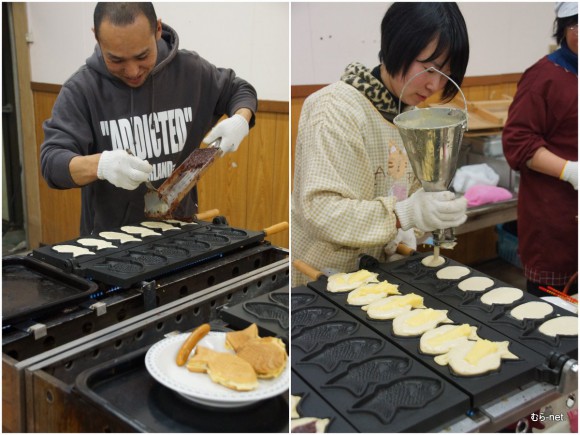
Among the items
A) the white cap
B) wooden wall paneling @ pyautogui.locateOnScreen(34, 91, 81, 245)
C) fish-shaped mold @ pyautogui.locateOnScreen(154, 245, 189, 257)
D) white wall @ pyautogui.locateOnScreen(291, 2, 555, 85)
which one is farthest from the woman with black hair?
wooden wall paneling @ pyautogui.locateOnScreen(34, 91, 81, 245)

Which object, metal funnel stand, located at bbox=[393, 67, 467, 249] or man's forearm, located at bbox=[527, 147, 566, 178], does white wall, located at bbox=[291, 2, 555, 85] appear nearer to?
man's forearm, located at bbox=[527, 147, 566, 178]

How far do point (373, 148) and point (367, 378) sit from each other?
76 cm

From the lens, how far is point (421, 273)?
4.89ft

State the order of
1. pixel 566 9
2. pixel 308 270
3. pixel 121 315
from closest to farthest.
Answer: pixel 121 315 < pixel 308 270 < pixel 566 9

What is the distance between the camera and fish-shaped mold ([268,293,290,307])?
135 cm

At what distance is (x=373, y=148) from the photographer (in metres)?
1.63

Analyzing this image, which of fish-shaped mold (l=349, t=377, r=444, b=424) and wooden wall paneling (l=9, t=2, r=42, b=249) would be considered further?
wooden wall paneling (l=9, t=2, r=42, b=249)

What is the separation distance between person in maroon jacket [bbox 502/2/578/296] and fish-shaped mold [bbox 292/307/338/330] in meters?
1.23

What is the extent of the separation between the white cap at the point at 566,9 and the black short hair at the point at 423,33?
0.75 m

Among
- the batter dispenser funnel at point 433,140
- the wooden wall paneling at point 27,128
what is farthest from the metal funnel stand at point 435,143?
the wooden wall paneling at point 27,128

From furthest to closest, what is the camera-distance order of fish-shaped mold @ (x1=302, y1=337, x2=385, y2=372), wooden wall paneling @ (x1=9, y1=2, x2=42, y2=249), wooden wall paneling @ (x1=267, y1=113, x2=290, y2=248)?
1. wooden wall paneling @ (x1=9, y1=2, x2=42, y2=249)
2. wooden wall paneling @ (x1=267, y1=113, x2=290, y2=248)
3. fish-shaped mold @ (x1=302, y1=337, x2=385, y2=372)

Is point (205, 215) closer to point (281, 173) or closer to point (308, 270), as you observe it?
point (308, 270)

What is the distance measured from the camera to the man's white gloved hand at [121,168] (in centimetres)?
179

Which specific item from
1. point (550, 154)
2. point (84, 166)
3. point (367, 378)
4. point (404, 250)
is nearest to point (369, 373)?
point (367, 378)
